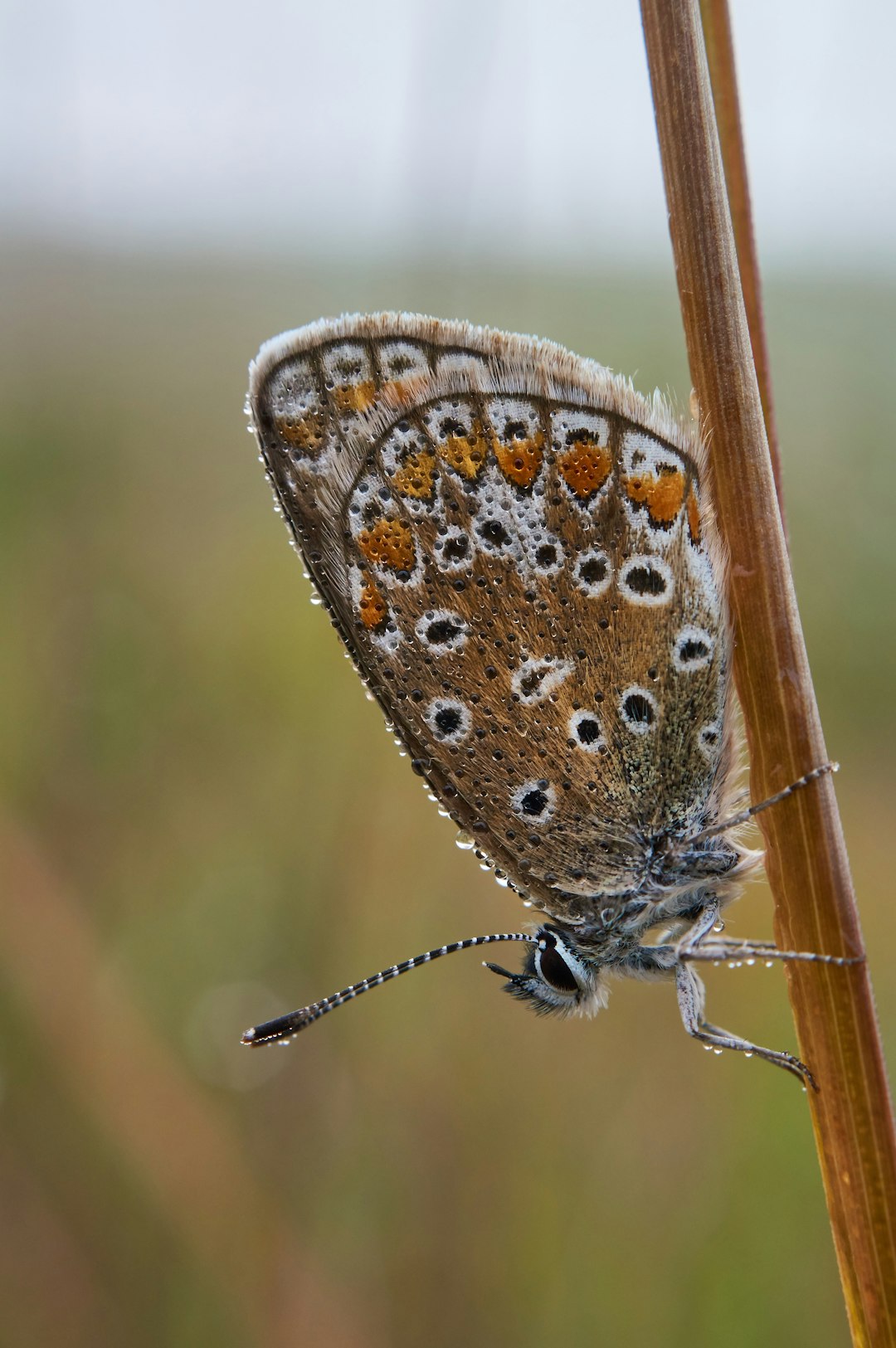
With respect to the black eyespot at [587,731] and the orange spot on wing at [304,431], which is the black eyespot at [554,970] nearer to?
the black eyespot at [587,731]

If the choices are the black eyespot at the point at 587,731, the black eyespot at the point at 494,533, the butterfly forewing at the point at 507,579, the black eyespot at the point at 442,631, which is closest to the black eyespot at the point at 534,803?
the butterfly forewing at the point at 507,579

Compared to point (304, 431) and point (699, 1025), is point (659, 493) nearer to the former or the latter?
point (304, 431)

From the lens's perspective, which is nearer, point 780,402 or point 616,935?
point 616,935

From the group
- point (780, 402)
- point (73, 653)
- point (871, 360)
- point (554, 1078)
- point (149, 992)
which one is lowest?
point (149, 992)

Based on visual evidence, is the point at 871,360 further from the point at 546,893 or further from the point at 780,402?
the point at 546,893

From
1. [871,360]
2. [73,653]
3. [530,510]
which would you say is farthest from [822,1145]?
[871,360]

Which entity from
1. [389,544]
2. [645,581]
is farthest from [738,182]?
[389,544]
